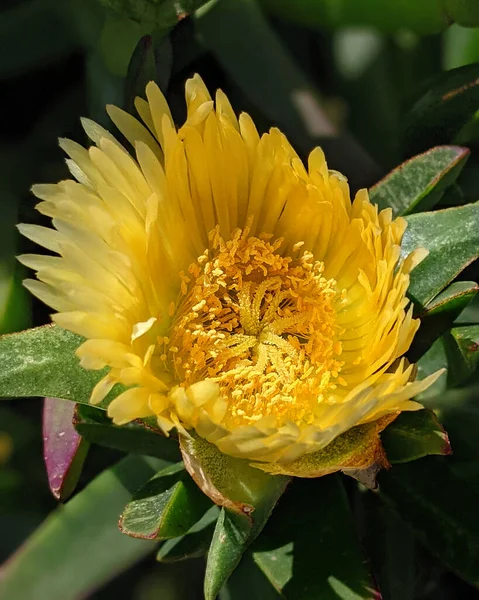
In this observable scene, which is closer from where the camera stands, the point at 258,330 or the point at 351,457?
the point at 351,457

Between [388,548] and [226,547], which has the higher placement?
[226,547]

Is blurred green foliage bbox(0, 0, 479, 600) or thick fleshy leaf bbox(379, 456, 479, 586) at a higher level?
blurred green foliage bbox(0, 0, 479, 600)

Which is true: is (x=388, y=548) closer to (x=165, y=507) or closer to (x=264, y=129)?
(x=165, y=507)

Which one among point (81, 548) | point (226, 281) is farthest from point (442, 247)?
point (81, 548)

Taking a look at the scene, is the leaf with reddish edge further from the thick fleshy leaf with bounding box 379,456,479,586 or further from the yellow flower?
the thick fleshy leaf with bounding box 379,456,479,586

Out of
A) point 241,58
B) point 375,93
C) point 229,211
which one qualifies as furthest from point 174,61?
point 375,93

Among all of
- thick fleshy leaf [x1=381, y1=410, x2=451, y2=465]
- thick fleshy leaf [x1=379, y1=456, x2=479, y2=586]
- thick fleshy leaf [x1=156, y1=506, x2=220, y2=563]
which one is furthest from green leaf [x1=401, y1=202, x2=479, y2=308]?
thick fleshy leaf [x1=156, y1=506, x2=220, y2=563]

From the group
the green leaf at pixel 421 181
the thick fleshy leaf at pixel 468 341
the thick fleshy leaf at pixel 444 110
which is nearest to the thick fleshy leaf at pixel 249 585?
the thick fleshy leaf at pixel 468 341
